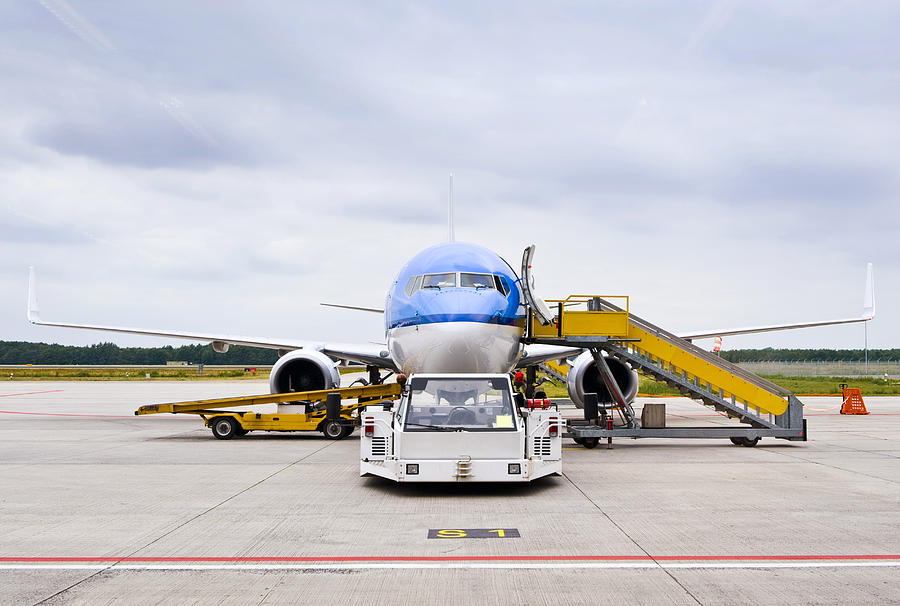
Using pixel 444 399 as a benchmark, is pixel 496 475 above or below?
below

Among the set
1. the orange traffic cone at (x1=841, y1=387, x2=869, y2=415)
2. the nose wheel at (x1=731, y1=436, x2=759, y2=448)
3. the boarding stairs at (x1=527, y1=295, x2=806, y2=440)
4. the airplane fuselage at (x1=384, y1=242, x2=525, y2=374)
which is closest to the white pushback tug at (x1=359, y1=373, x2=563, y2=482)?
the airplane fuselage at (x1=384, y1=242, x2=525, y2=374)

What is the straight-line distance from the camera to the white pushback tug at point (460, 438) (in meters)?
9.83

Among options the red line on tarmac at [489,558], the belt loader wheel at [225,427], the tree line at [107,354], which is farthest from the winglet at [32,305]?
the tree line at [107,354]

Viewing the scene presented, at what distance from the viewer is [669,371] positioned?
53.7ft

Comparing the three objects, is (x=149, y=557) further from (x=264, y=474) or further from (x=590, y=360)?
(x=590, y=360)

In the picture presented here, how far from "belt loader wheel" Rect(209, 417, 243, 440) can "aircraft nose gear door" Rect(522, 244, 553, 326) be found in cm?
713

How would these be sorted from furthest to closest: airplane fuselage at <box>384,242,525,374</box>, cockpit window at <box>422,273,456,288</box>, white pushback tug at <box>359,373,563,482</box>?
cockpit window at <box>422,273,456,288</box> → airplane fuselage at <box>384,242,525,374</box> → white pushback tug at <box>359,373,563,482</box>

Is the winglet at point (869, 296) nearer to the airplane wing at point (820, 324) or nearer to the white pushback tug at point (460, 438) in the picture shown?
the airplane wing at point (820, 324)

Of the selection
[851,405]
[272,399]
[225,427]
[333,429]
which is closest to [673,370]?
[333,429]

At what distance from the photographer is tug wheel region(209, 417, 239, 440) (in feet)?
56.2

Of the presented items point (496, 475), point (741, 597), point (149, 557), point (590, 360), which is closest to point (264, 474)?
point (496, 475)

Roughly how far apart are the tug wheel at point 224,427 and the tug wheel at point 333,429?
2.02m

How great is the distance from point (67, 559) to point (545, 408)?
6.59 metres

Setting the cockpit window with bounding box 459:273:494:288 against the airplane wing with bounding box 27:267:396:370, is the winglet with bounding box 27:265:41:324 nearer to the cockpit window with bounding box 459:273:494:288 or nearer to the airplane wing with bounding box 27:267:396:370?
the airplane wing with bounding box 27:267:396:370
